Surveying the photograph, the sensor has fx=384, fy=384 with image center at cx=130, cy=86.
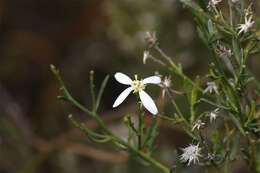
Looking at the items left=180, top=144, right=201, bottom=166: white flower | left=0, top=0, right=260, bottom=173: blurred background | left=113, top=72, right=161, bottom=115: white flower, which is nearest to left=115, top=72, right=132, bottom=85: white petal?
left=113, top=72, right=161, bottom=115: white flower

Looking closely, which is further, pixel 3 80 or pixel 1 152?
pixel 3 80

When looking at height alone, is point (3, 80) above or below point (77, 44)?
below

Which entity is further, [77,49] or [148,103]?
[77,49]

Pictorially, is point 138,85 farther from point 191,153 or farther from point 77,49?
point 77,49

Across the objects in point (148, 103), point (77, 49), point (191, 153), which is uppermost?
point (77, 49)

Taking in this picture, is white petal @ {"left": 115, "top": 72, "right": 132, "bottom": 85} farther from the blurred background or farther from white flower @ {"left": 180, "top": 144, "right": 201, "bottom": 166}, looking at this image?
the blurred background

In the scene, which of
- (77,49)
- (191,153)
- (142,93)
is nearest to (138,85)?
(142,93)

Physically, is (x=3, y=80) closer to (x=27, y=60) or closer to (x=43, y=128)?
(x=27, y=60)

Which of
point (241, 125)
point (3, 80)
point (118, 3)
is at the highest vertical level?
point (118, 3)

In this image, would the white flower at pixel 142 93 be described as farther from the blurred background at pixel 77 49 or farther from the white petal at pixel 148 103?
the blurred background at pixel 77 49

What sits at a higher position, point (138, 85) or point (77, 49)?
point (77, 49)

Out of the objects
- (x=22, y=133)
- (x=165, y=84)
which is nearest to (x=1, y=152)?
(x=22, y=133)
